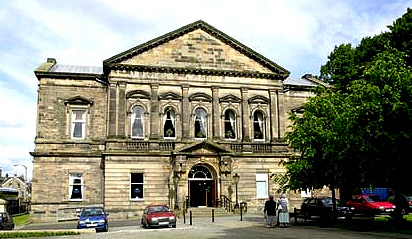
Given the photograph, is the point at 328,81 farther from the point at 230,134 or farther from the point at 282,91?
the point at 230,134

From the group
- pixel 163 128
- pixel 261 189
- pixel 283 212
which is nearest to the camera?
pixel 283 212

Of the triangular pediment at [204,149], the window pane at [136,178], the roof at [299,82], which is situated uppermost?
the roof at [299,82]

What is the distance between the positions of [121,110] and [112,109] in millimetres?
704

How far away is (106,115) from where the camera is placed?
119 ft

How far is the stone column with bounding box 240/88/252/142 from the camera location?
124ft

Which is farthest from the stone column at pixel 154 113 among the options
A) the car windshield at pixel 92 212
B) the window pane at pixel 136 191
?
the car windshield at pixel 92 212

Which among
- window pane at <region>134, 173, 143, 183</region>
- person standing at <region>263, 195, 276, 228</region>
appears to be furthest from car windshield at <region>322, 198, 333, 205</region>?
window pane at <region>134, 173, 143, 183</region>

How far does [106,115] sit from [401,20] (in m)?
23.6

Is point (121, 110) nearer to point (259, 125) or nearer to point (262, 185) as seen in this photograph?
point (259, 125)

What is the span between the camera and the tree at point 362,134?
2164 centimetres

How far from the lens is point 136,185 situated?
34.9m

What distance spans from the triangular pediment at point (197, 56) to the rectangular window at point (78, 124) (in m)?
4.43

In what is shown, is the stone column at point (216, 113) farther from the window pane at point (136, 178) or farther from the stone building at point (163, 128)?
the window pane at point (136, 178)

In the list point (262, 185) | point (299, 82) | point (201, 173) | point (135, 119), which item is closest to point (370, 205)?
point (262, 185)
